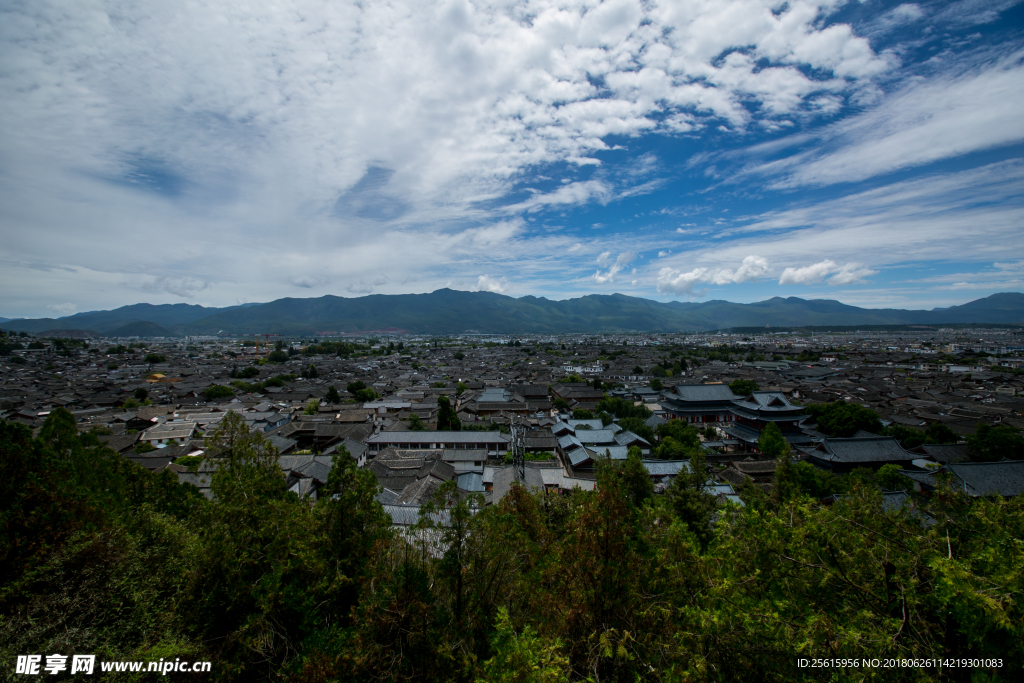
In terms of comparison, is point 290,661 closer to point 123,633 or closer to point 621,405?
point 123,633

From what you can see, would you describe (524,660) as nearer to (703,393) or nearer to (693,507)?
(693,507)

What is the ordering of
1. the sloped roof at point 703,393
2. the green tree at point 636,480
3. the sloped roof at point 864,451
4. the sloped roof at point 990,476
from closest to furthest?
the green tree at point 636,480 < the sloped roof at point 990,476 < the sloped roof at point 864,451 < the sloped roof at point 703,393

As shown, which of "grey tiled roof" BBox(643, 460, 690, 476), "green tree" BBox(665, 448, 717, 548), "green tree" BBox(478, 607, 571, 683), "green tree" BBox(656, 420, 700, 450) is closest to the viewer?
"green tree" BBox(478, 607, 571, 683)

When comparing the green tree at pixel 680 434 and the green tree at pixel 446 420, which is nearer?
the green tree at pixel 680 434

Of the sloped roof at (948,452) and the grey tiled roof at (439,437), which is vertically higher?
the sloped roof at (948,452)

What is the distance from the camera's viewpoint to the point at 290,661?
400cm

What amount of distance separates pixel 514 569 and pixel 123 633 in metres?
3.92

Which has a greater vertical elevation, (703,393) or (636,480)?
(636,480)

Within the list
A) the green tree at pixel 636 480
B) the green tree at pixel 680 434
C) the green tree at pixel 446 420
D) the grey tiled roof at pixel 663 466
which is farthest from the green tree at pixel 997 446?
the green tree at pixel 446 420

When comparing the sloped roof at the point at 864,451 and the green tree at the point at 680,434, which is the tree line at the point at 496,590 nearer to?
the sloped roof at the point at 864,451

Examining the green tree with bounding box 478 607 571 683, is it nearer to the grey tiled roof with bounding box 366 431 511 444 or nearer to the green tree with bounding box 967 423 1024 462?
the grey tiled roof with bounding box 366 431 511 444

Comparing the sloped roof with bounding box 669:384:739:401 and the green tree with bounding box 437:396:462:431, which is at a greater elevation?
the sloped roof with bounding box 669:384:739:401

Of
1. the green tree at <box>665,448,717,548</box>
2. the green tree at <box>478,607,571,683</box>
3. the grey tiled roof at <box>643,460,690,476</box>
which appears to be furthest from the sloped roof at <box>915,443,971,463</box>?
the green tree at <box>478,607,571,683</box>

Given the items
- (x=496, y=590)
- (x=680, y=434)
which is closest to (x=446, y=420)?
(x=680, y=434)
